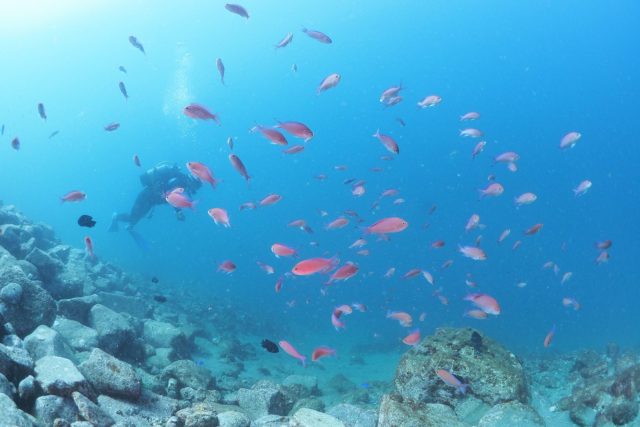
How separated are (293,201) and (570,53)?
72672 millimetres

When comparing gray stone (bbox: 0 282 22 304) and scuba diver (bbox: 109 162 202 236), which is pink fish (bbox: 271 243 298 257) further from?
scuba diver (bbox: 109 162 202 236)

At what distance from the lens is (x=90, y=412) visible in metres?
3.51

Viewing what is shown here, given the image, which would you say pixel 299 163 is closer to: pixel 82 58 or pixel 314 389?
pixel 82 58

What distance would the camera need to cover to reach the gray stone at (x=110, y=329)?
753cm

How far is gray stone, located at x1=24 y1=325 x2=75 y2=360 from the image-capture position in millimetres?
5016

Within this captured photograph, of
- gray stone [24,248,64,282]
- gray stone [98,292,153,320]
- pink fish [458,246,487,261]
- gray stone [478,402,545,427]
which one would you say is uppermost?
pink fish [458,246,487,261]

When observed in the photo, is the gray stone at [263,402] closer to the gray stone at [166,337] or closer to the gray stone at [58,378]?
the gray stone at [58,378]

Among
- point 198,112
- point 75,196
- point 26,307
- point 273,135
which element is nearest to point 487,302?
point 273,135

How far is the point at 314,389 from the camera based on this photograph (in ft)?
34.3

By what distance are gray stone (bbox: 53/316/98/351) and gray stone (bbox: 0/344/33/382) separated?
137 inches

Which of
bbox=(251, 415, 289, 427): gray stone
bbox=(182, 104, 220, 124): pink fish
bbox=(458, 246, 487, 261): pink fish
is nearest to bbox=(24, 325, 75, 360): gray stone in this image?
bbox=(251, 415, 289, 427): gray stone

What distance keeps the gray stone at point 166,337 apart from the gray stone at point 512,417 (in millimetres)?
7555

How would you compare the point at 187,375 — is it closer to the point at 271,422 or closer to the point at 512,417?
the point at 271,422

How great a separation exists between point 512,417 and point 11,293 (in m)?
6.76
